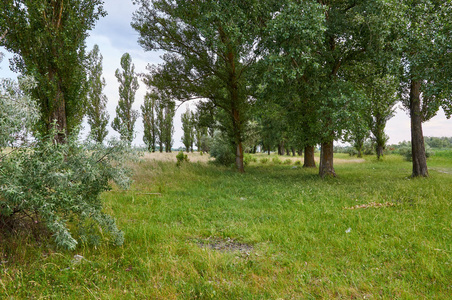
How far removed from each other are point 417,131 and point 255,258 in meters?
12.4

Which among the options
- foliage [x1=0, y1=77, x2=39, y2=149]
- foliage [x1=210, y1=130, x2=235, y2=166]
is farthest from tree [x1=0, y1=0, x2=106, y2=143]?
foliage [x1=210, y1=130, x2=235, y2=166]

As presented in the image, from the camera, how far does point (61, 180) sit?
3.28 metres

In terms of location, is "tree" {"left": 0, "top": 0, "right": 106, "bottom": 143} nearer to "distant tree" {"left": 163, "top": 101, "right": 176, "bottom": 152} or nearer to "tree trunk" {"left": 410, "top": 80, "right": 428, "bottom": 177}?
"tree trunk" {"left": 410, "top": 80, "right": 428, "bottom": 177}

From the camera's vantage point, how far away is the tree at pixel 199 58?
12727mm

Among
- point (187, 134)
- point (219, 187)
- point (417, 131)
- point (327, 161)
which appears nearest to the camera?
point (219, 187)

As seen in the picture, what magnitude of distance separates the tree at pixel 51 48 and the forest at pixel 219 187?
40 millimetres

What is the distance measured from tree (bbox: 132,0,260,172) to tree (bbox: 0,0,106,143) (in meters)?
5.36

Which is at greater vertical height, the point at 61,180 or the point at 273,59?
the point at 273,59

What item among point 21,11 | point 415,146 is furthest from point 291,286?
point 415,146

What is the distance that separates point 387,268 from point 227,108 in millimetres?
14167

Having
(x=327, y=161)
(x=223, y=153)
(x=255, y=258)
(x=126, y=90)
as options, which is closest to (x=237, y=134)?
(x=223, y=153)

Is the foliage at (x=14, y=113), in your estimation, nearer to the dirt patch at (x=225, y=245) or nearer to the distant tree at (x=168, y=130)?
the dirt patch at (x=225, y=245)

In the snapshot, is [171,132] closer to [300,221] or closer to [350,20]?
[350,20]

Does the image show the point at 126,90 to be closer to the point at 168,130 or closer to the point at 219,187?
the point at 168,130
